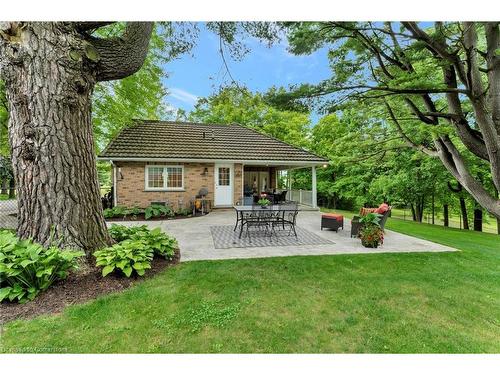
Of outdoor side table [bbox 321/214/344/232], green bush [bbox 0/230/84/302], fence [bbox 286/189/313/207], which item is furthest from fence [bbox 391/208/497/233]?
green bush [bbox 0/230/84/302]

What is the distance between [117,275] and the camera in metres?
3.84

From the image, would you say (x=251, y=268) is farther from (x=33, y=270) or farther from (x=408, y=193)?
(x=408, y=193)

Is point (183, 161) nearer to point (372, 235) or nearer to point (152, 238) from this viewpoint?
point (152, 238)

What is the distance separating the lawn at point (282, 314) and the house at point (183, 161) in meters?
5.79

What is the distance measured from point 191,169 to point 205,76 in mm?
7950

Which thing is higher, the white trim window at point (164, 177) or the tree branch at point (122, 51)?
the tree branch at point (122, 51)

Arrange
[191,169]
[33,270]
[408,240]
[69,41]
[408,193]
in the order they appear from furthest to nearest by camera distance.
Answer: [408,193], [191,169], [408,240], [69,41], [33,270]

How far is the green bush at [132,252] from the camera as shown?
3.74m

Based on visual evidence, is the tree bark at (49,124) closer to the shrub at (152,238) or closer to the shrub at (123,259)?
the shrub at (123,259)

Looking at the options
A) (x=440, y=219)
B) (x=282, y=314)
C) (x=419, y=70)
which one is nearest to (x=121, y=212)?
(x=282, y=314)

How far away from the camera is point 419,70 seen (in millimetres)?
4180

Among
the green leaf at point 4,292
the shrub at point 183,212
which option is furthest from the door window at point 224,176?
the green leaf at point 4,292

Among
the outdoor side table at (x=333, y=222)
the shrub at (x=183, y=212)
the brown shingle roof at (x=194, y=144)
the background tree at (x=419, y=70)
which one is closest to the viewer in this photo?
the background tree at (x=419, y=70)
